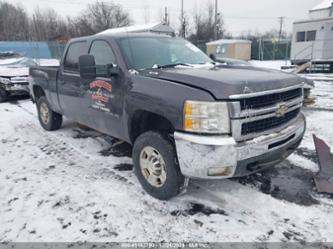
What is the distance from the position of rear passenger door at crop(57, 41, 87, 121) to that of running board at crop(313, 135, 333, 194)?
3.60 metres

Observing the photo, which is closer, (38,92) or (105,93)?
(105,93)

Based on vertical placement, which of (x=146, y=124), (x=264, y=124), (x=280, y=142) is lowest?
(x=280, y=142)

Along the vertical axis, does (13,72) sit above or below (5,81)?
above

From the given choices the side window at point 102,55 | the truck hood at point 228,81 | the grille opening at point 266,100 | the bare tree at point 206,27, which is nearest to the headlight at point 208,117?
the truck hood at point 228,81

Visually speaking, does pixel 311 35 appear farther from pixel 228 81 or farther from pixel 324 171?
pixel 228 81

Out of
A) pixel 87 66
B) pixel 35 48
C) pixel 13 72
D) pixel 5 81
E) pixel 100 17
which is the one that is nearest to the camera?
pixel 87 66

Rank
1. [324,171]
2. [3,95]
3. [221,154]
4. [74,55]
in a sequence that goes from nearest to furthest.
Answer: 1. [221,154]
2. [324,171]
3. [74,55]
4. [3,95]

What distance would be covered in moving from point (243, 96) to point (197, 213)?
137 cm

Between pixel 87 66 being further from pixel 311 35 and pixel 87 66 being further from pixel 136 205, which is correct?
pixel 311 35

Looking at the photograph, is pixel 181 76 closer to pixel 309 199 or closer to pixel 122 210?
pixel 122 210

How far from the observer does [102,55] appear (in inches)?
166

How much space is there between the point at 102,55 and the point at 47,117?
286 cm

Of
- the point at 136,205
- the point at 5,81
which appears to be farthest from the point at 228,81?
the point at 5,81

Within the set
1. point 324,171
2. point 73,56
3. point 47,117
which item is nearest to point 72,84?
point 73,56
